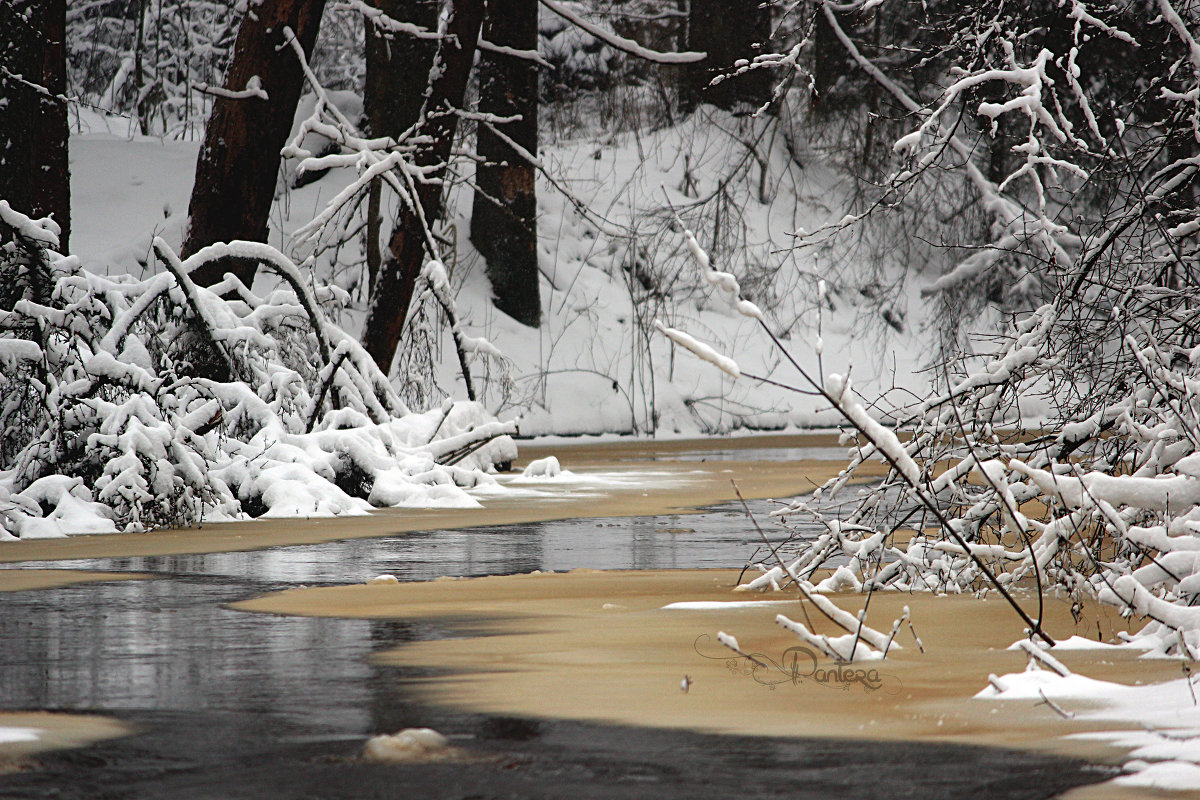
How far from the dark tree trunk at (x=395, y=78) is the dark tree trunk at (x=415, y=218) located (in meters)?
0.36

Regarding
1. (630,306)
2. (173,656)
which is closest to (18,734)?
(173,656)

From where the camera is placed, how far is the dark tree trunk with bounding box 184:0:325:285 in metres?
9.72

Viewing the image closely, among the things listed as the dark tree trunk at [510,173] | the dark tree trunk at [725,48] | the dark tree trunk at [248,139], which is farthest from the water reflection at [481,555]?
the dark tree trunk at [510,173]

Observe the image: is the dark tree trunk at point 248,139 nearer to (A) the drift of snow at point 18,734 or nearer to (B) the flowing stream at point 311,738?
(B) the flowing stream at point 311,738

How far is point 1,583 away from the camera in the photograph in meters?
5.50

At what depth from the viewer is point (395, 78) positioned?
1450 cm

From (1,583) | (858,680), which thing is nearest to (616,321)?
→ (1,583)

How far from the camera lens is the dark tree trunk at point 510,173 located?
1619 cm

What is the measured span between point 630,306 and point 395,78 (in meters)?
7.82

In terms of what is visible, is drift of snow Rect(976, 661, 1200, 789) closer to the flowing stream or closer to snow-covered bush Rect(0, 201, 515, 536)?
the flowing stream

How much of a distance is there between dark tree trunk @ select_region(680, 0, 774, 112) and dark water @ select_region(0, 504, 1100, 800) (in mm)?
10501

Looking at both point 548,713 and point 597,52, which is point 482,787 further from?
point 597,52

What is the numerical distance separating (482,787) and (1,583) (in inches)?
136

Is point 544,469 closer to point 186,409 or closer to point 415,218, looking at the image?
point 415,218
